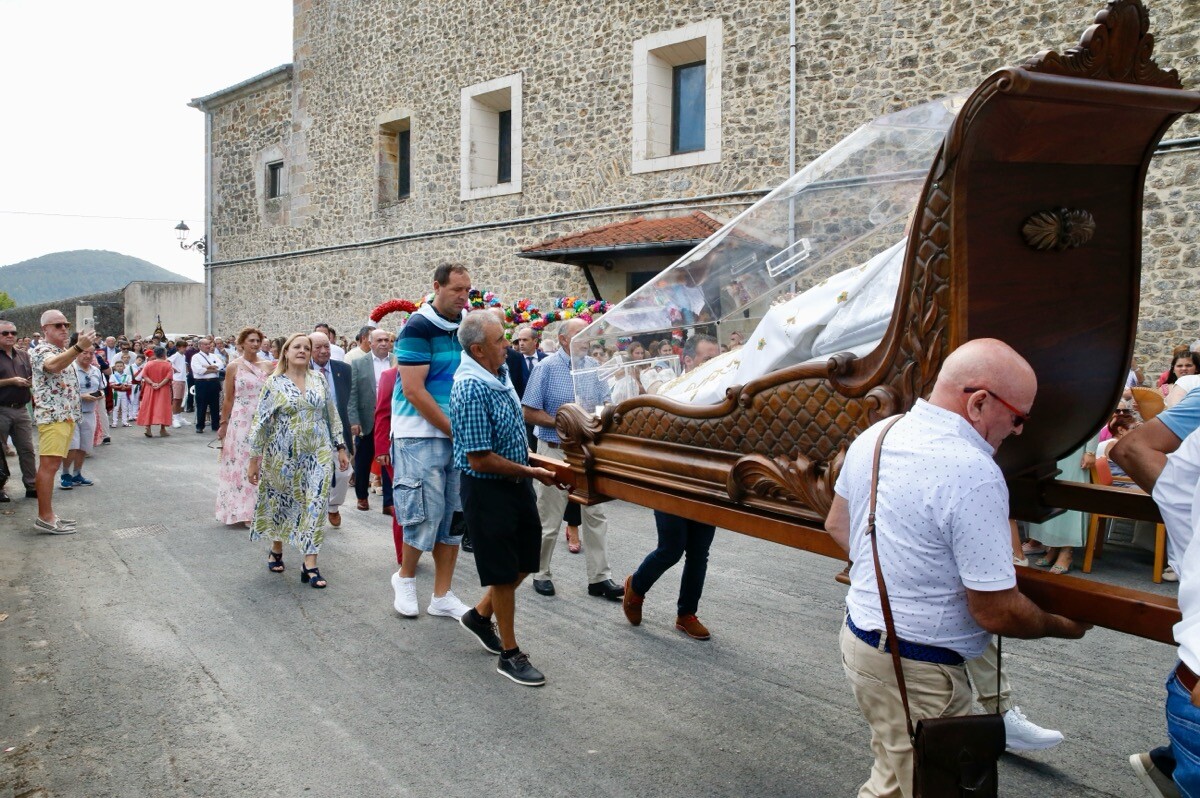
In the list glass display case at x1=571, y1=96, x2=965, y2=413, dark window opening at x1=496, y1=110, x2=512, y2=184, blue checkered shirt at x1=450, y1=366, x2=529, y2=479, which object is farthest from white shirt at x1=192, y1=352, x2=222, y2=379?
glass display case at x1=571, y1=96, x2=965, y2=413

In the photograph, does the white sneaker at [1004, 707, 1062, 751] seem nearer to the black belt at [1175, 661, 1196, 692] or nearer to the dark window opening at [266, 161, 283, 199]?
the black belt at [1175, 661, 1196, 692]

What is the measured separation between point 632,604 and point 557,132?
12.4 m

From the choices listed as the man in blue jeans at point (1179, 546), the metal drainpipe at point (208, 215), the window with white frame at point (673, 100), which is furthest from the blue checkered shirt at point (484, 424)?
the metal drainpipe at point (208, 215)

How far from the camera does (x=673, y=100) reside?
48.8 ft

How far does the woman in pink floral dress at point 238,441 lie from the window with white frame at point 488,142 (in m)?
9.78

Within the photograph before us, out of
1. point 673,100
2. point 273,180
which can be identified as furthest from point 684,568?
point 273,180

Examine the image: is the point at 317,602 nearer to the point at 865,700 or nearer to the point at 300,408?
the point at 300,408

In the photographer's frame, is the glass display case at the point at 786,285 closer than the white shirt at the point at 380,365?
Yes

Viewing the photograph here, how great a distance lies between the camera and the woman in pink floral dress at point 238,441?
306 inches

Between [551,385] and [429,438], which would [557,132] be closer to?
[551,385]

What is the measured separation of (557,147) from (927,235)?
14366 millimetres

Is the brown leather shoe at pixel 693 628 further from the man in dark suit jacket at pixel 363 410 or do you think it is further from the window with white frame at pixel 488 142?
the window with white frame at pixel 488 142

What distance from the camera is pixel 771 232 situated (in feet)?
10.5

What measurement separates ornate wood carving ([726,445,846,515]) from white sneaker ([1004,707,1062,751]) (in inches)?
66.7
